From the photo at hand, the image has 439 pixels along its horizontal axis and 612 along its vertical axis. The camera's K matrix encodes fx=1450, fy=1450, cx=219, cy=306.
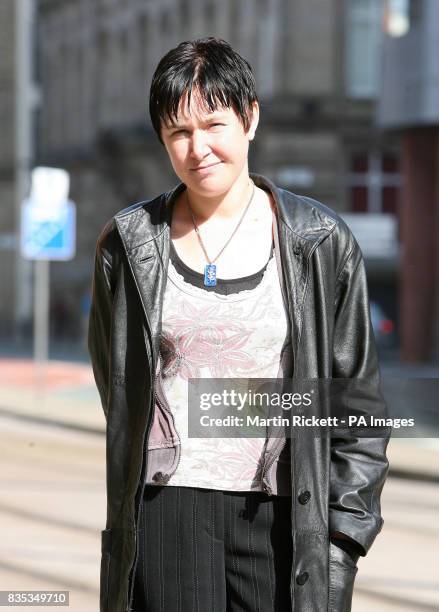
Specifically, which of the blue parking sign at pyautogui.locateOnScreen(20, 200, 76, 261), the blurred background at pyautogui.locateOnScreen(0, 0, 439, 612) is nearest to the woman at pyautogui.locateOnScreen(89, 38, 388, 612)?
the blurred background at pyautogui.locateOnScreen(0, 0, 439, 612)

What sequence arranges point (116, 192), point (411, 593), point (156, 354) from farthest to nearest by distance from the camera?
point (116, 192) → point (411, 593) → point (156, 354)

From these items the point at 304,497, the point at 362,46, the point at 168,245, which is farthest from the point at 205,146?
the point at 362,46

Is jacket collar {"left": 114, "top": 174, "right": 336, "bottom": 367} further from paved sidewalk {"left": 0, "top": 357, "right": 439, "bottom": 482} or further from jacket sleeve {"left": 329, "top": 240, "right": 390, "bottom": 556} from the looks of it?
paved sidewalk {"left": 0, "top": 357, "right": 439, "bottom": 482}

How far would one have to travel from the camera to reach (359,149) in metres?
36.8

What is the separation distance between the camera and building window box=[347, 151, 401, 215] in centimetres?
3722

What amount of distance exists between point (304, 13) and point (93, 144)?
1076cm

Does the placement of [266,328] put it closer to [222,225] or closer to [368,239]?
[222,225]

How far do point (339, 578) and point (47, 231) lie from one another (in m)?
16.3

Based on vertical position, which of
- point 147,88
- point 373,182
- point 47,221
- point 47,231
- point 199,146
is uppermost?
point 147,88

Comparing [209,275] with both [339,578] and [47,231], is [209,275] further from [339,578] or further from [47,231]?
[47,231]

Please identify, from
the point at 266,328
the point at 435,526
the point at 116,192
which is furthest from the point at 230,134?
the point at 116,192

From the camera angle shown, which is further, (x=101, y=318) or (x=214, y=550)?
(x=101, y=318)

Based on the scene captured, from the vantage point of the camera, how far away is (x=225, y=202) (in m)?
2.99

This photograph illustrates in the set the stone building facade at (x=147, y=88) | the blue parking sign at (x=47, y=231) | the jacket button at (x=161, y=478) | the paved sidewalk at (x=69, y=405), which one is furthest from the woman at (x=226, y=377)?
the stone building facade at (x=147, y=88)
